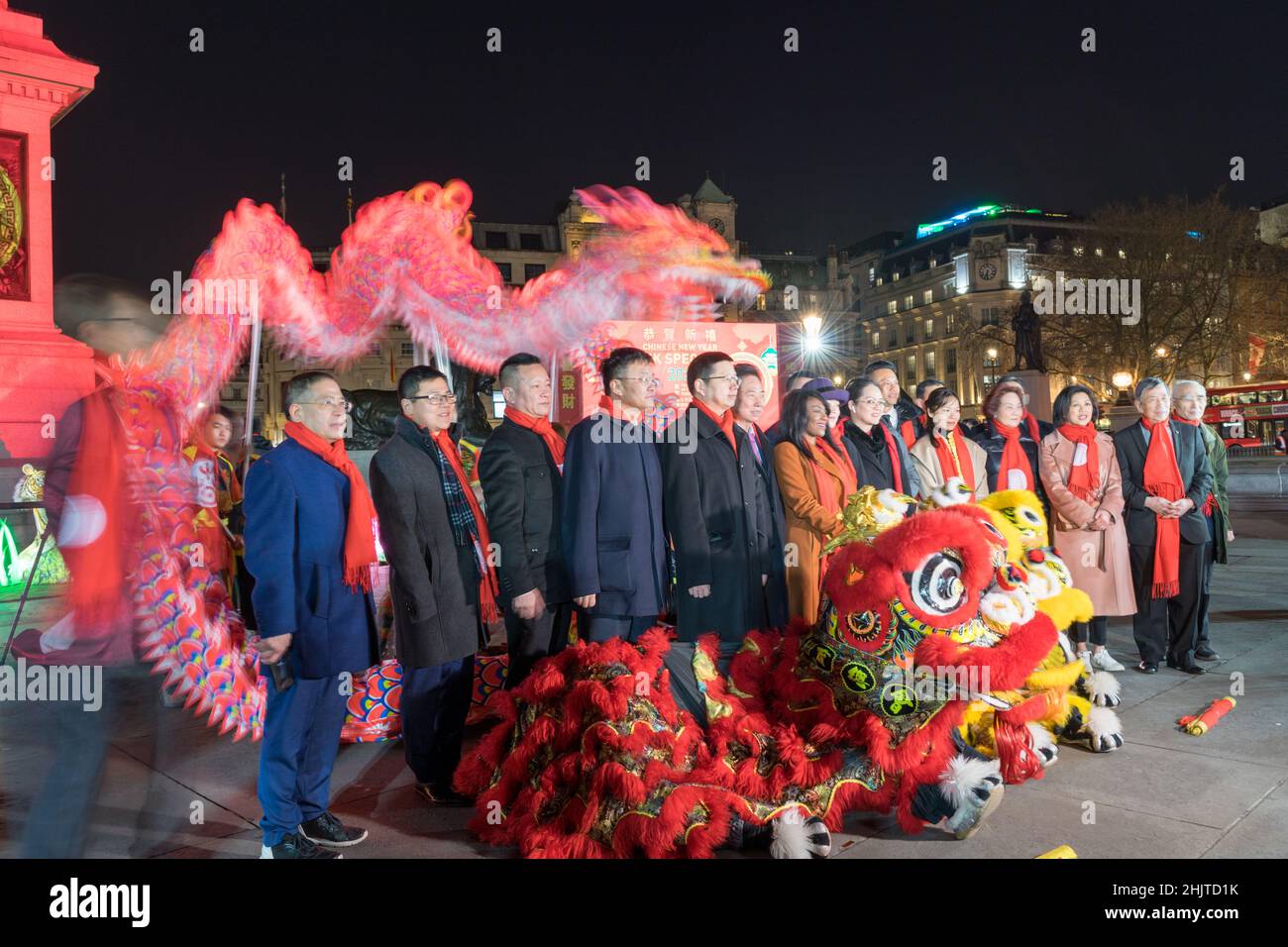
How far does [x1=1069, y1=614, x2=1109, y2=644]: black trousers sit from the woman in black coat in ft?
2.80

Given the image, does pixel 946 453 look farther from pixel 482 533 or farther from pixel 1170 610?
pixel 482 533

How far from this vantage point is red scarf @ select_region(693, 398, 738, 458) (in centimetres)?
468

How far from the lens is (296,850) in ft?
11.3

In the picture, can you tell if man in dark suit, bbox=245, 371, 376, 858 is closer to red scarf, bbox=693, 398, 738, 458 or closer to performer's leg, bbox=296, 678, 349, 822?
performer's leg, bbox=296, 678, 349, 822

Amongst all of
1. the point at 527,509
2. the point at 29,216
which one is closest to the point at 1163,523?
the point at 527,509

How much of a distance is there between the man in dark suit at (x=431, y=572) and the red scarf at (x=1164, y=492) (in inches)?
176

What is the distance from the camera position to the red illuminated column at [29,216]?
37.7ft

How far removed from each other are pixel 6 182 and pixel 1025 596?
13158mm

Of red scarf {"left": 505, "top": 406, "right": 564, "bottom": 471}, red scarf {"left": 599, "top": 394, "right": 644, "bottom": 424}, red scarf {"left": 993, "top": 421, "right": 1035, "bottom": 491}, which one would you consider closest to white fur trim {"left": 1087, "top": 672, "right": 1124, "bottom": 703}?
red scarf {"left": 993, "top": 421, "right": 1035, "bottom": 491}

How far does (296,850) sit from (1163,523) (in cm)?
551

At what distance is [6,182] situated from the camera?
38.2 feet

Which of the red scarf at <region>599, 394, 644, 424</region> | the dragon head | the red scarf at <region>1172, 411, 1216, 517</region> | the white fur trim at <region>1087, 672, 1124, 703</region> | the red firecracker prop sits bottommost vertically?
the red firecracker prop

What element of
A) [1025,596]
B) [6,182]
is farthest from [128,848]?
[6,182]

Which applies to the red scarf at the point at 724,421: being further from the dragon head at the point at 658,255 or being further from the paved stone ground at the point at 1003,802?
the dragon head at the point at 658,255
